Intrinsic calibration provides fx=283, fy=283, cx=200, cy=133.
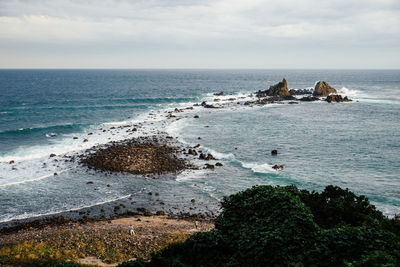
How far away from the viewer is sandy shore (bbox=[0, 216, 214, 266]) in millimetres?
19703

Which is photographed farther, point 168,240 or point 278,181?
point 278,181

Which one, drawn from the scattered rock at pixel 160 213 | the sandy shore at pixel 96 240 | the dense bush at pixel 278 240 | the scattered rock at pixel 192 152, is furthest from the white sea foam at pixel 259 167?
the dense bush at pixel 278 240

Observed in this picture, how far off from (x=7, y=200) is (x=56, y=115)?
49330 millimetres

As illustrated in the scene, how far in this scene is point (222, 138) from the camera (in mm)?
55031

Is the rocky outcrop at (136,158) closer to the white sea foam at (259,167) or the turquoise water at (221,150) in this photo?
the turquoise water at (221,150)

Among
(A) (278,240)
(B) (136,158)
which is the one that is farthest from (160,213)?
(A) (278,240)

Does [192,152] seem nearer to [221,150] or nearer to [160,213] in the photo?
[221,150]

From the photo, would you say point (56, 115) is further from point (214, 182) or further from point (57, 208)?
point (214, 182)

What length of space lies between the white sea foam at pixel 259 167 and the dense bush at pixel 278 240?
19813 mm

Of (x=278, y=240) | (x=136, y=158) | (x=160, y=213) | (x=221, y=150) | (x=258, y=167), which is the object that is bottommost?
(x=160, y=213)

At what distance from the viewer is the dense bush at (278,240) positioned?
42.4 ft

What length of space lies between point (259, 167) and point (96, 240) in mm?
24664

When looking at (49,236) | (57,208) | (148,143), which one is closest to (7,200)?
(57,208)

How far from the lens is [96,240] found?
22281mm
